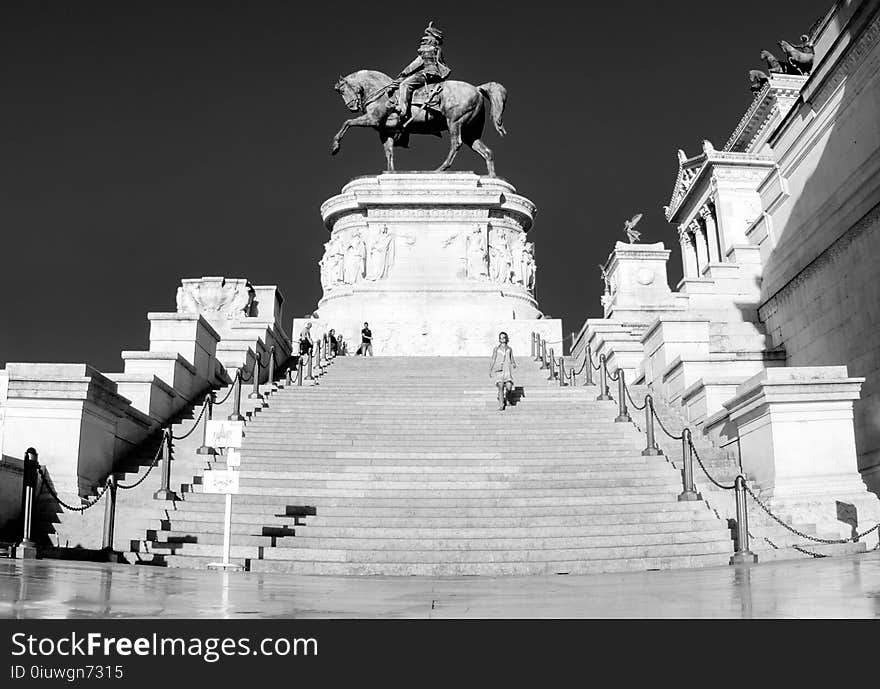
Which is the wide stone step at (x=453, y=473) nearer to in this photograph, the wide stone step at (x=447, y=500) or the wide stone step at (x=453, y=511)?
the wide stone step at (x=447, y=500)

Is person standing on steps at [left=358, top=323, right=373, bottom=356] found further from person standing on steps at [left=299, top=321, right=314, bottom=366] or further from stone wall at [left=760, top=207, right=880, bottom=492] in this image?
stone wall at [left=760, top=207, right=880, bottom=492]

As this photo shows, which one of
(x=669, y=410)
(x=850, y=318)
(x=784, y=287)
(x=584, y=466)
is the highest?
(x=784, y=287)

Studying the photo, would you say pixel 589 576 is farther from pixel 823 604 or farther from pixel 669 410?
pixel 669 410

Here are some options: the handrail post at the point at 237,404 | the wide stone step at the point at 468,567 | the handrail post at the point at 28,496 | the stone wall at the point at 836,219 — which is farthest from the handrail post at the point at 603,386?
the handrail post at the point at 28,496

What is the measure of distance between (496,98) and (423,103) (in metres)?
3.34

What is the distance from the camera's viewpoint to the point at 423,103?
3788 centimetres

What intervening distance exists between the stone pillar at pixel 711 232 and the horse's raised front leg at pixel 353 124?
34.7 metres

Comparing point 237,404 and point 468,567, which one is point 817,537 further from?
point 237,404

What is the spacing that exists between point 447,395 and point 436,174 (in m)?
18.0

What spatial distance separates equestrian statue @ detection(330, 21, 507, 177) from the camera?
37688mm

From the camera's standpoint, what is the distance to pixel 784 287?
2550 cm
